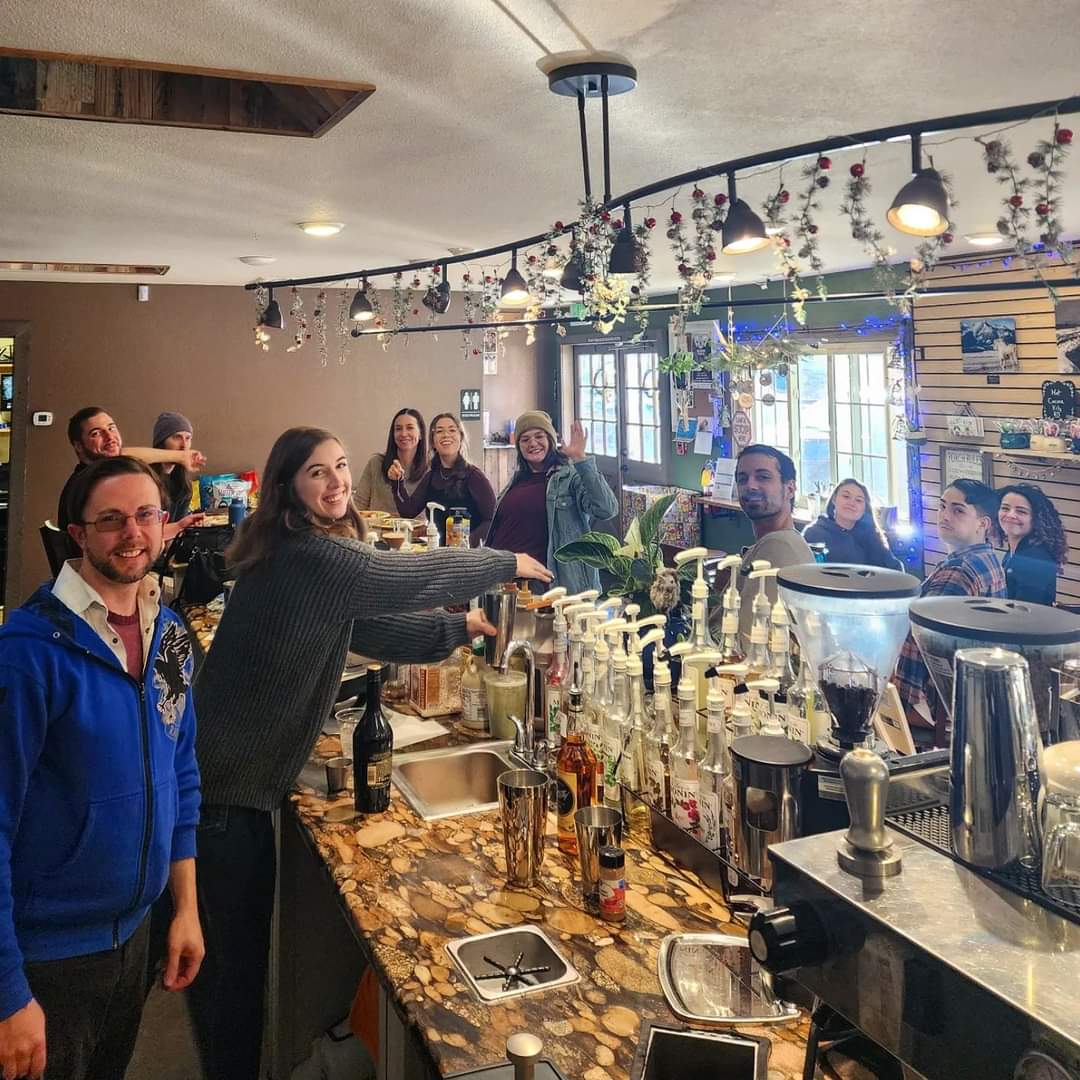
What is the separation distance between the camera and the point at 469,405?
9.38m

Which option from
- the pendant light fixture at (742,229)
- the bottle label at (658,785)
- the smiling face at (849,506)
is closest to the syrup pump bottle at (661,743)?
the bottle label at (658,785)

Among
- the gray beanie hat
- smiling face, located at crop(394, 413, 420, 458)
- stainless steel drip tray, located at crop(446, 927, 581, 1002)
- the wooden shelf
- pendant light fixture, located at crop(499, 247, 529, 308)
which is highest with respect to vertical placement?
pendant light fixture, located at crop(499, 247, 529, 308)

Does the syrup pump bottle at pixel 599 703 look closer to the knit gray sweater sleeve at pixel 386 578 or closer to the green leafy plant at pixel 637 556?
the green leafy plant at pixel 637 556

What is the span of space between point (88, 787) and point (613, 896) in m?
0.96

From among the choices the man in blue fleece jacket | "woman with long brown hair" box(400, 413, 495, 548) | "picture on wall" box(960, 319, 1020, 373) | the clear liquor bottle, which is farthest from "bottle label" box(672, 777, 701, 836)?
"picture on wall" box(960, 319, 1020, 373)

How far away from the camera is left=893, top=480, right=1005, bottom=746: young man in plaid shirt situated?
3449 mm

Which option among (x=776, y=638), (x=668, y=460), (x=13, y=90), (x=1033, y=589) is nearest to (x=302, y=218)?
(x=13, y=90)

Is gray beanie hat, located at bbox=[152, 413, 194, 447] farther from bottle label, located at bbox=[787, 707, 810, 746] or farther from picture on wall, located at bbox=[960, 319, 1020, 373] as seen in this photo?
picture on wall, located at bbox=[960, 319, 1020, 373]

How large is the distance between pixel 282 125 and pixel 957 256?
5068 millimetres

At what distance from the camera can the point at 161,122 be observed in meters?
2.77

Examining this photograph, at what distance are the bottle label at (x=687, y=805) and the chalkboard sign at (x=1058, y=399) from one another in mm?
5145

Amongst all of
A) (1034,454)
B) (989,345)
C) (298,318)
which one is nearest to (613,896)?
(1034,454)

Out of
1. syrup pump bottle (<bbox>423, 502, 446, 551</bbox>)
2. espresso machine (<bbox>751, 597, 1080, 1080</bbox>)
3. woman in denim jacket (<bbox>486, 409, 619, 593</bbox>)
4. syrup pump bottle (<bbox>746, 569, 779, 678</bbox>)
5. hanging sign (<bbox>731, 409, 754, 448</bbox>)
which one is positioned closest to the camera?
espresso machine (<bbox>751, 597, 1080, 1080</bbox>)

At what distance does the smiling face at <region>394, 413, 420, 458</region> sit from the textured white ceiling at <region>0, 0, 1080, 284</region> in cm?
123
